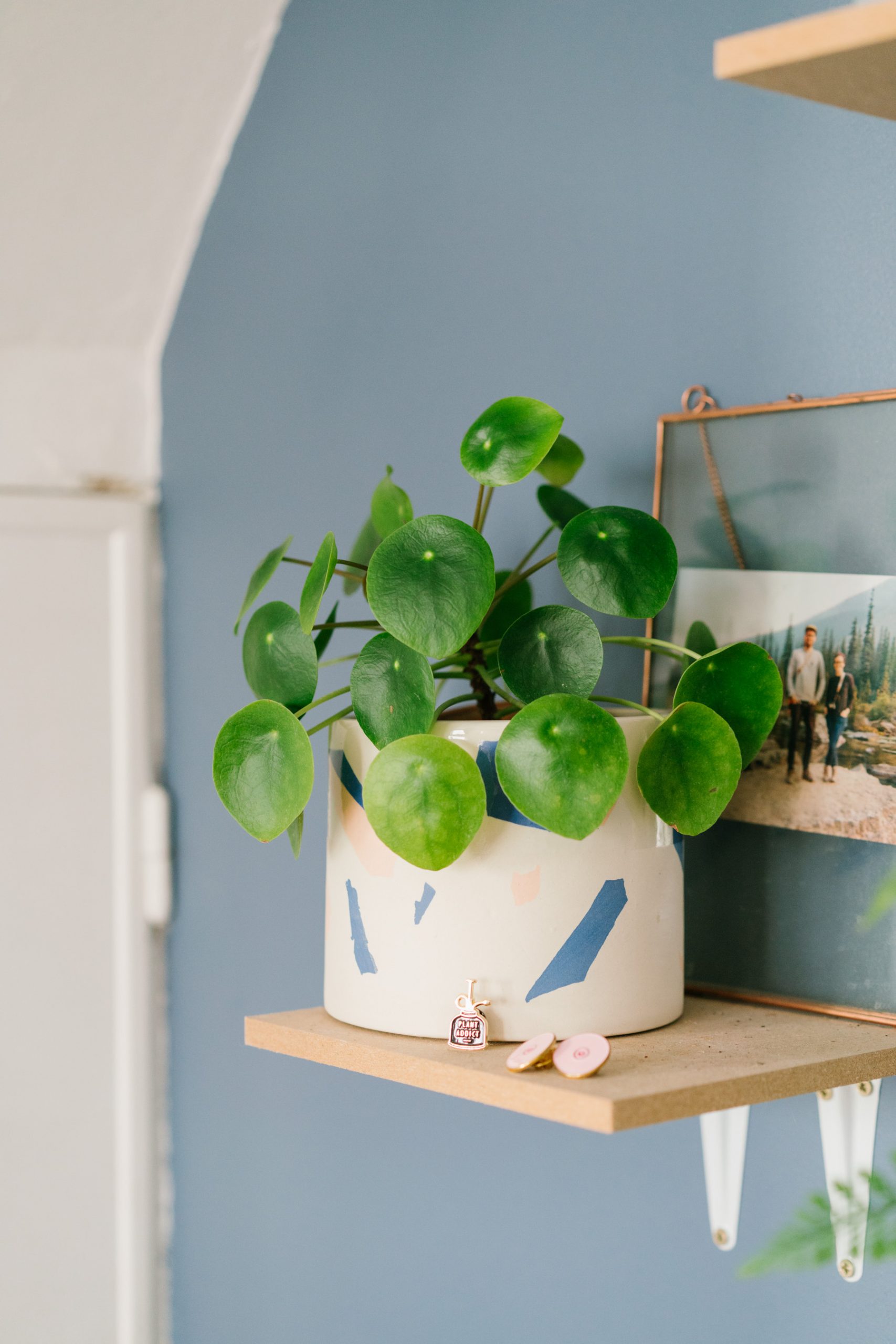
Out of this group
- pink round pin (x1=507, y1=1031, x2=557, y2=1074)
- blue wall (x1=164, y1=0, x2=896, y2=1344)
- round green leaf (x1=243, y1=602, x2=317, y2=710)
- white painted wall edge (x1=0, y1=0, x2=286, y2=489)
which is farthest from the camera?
white painted wall edge (x1=0, y1=0, x2=286, y2=489)

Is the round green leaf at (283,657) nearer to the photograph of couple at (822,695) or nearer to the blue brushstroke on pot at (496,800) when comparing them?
the blue brushstroke on pot at (496,800)

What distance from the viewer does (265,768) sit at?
744 mm

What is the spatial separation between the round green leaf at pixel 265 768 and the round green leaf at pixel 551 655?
12 cm

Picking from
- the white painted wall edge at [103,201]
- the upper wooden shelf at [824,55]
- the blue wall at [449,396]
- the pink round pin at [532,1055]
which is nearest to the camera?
the upper wooden shelf at [824,55]

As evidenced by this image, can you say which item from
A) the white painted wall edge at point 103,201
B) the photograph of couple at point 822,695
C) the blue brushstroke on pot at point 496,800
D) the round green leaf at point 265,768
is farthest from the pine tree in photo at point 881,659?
the white painted wall edge at point 103,201

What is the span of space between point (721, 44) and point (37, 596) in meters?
0.88

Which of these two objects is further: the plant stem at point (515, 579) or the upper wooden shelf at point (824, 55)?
the plant stem at point (515, 579)

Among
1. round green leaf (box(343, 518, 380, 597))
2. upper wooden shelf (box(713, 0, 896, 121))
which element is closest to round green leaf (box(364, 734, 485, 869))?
round green leaf (box(343, 518, 380, 597))

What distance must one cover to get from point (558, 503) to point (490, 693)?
17cm

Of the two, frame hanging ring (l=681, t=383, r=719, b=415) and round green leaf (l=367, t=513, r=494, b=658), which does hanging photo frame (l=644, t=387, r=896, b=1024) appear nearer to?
frame hanging ring (l=681, t=383, r=719, b=415)

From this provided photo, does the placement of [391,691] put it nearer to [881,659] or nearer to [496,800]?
[496,800]

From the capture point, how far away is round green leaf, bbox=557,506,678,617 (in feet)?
2.40

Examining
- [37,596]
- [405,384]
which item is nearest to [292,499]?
[405,384]

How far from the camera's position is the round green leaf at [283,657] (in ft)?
2.53
